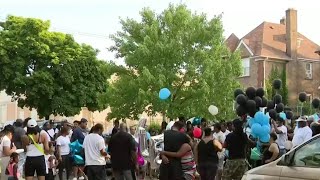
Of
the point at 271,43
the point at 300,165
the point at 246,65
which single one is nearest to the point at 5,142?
the point at 300,165

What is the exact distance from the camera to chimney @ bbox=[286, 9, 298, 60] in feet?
137

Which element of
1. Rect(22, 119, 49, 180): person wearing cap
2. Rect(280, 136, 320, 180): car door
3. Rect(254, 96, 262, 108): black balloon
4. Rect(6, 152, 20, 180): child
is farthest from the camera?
Rect(254, 96, 262, 108): black balloon

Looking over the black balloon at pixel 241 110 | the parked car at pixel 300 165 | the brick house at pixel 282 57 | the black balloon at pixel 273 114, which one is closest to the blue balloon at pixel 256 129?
the black balloon at pixel 241 110

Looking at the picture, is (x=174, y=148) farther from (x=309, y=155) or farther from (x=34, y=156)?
(x=309, y=155)

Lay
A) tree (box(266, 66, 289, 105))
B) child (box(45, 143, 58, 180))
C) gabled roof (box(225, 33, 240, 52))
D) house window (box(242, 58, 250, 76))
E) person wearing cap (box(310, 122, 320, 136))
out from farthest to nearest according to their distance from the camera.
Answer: gabled roof (box(225, 33, 240, 52)) < house window (box(242, 58, 250, 76)) < tree (box(266, 66, 289, 105)) < person wearing cap (box(310, 122, 320, 136)) < child (box(45, 143, 58, 180))

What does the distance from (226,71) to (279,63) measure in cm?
1621

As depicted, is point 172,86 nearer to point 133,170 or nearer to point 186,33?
point 186,33

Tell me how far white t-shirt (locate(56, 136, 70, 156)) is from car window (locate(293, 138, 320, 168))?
290 inches

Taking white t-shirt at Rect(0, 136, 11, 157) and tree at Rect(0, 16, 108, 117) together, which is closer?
white t-shirt at Rect(0, 136, 11, 157)

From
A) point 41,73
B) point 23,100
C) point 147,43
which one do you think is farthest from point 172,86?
point 23,100

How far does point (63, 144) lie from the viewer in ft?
44.7

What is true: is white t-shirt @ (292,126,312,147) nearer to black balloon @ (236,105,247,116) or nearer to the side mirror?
black balloon @ (236,105,247,116)

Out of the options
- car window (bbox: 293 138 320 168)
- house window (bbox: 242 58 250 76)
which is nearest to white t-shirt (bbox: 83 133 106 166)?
car window (bbox: 293 138 320 168)

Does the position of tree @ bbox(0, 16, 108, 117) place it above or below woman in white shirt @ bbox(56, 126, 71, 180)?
above
